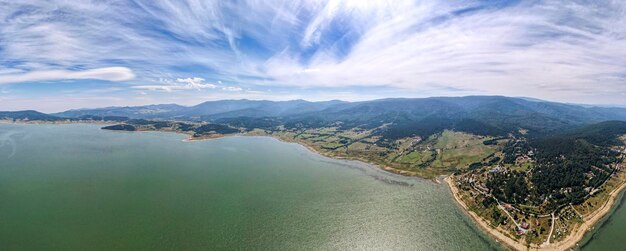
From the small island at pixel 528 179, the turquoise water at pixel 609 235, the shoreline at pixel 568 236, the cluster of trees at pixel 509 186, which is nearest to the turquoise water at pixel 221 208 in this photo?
the shoreline at pixel 568 236

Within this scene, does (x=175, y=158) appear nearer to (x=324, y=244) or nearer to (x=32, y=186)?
(x=32, y=186)

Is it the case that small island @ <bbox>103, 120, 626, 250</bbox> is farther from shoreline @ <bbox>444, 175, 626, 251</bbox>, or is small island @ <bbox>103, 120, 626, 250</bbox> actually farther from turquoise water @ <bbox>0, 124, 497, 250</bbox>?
turquoise water @ <bbox>0, 124, 497, 250</bbox>

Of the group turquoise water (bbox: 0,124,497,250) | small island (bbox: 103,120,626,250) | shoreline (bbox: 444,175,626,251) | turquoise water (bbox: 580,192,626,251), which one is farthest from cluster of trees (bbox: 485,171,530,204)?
turquoise water (bbox: 580,192,626,251)

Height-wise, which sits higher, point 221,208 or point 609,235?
point 221,208

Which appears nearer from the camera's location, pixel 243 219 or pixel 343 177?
pixel 243 219

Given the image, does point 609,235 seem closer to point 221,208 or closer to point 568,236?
point 568,236

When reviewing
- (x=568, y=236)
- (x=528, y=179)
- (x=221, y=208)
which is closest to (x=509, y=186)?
(x=528, y=179)

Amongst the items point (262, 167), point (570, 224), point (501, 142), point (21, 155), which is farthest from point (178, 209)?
point (501, 142)

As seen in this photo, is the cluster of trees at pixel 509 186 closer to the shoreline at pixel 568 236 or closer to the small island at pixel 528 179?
the small island at pixel 528 179

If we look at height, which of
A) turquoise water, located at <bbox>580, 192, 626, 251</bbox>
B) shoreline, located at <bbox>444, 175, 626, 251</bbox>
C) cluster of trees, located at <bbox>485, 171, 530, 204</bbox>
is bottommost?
turquoise water, located at <bbox>580, 192, 626, 251</bbox>
